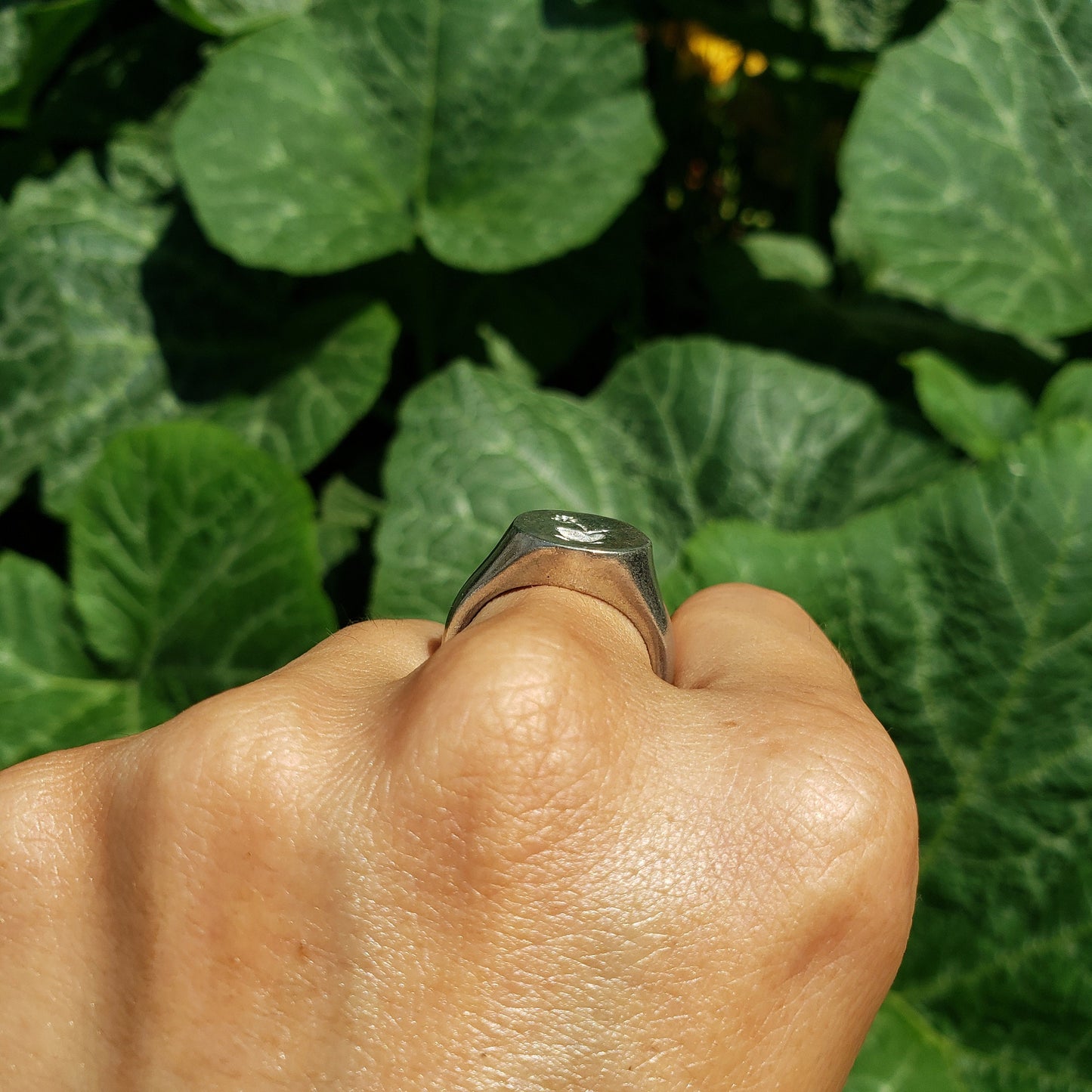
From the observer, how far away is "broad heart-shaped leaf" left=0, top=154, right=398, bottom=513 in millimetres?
1422

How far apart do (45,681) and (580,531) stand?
936 millimetres

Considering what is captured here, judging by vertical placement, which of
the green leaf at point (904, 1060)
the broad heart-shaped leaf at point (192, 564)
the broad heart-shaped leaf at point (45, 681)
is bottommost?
the green leaf at point (904, 1060)

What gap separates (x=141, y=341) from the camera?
156cm

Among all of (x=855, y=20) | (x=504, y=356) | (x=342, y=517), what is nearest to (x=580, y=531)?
(x=342, y=517)

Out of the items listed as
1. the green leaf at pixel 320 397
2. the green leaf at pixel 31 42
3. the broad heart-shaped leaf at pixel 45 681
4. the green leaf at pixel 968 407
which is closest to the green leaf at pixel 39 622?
the broad heart-shaped leaf at pixel 45 681

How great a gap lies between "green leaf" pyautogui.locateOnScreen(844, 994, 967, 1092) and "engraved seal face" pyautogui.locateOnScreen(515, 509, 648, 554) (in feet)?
2.04

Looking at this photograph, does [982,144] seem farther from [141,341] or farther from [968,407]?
[141,341]

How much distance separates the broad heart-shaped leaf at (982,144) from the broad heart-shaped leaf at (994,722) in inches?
18.8

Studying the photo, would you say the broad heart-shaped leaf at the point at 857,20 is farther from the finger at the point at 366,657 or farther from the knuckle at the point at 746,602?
the finger at the point at 366,657

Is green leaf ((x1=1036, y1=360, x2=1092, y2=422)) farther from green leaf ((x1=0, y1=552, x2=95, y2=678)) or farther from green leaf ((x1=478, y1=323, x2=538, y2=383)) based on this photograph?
green leaf ((x1=0, y1=552, x2=95, y2=678))

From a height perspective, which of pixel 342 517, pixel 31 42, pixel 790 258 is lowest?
pixel 342 517

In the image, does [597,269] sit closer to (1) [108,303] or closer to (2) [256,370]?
(2) [256,370]

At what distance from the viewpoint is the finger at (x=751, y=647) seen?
59 centimetres

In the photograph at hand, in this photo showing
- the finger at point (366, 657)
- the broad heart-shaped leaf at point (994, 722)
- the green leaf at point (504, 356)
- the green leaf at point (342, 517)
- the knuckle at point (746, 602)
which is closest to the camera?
the finger at point (366, 657)
